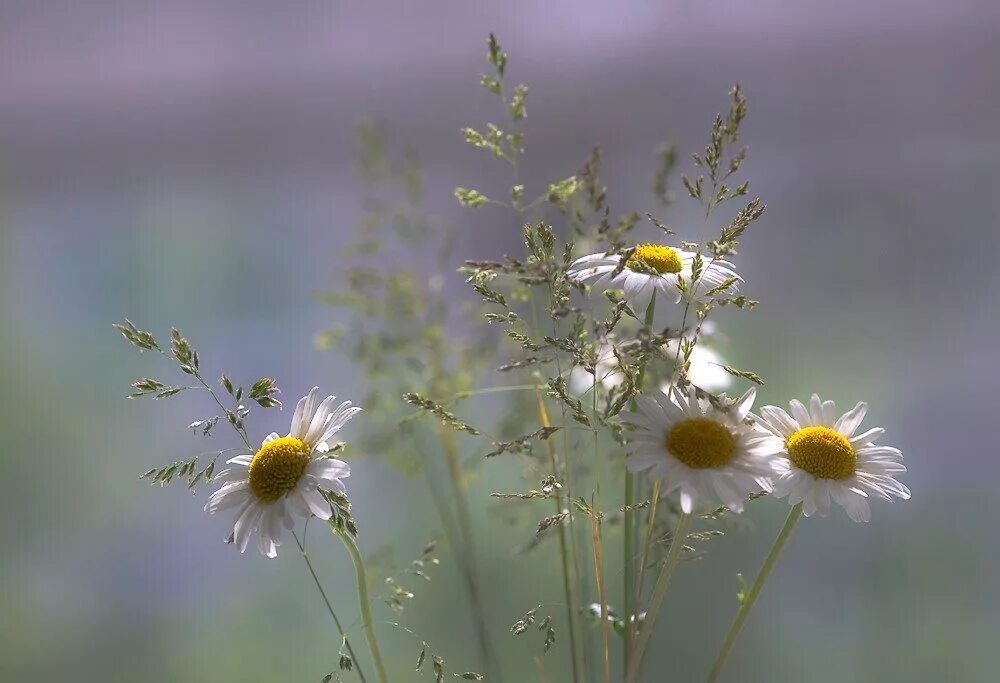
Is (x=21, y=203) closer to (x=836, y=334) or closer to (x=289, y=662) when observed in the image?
(x=289, y=662)

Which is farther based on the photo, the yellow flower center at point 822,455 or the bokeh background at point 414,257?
the bokeh background at point 414,257

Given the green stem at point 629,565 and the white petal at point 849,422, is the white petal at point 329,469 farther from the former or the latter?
the white petal at point 849,422

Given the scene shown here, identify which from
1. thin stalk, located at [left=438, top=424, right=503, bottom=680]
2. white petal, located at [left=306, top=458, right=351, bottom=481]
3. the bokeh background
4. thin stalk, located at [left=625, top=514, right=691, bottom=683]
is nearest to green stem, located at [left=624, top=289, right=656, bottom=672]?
thin stalk, located at [left=625, top=514, right=691, bottom=683]

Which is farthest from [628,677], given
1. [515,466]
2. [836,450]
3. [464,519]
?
[515,466]

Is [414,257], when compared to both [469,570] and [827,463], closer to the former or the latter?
[469,570]

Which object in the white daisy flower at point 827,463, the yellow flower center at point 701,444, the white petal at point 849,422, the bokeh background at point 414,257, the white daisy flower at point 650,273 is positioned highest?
the bokeh background at point 414,257

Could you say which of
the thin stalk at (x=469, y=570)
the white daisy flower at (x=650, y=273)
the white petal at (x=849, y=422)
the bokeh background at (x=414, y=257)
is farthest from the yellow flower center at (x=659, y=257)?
the bokeh background at (x=414, y=257)
